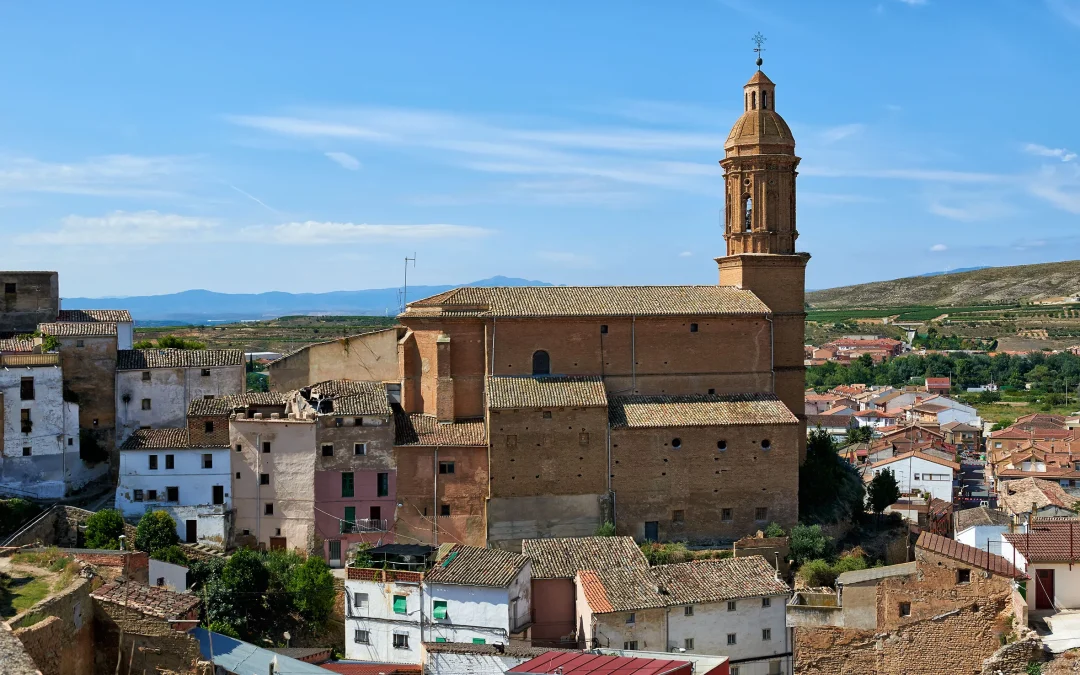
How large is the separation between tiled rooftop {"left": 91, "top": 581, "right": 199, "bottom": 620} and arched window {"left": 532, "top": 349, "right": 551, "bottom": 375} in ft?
55.5

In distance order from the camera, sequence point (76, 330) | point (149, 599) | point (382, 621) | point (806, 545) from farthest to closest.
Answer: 1. point (76, 330)
2. point (806, 545)
3. point (382, 621)
4. point (149, 599)

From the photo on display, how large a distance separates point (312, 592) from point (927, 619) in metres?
14.0

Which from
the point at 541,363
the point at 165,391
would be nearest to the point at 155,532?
the point at 165,391

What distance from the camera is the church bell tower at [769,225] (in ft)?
113

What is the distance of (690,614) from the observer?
24.0 meters

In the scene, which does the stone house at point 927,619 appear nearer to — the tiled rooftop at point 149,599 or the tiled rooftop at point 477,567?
the tiled rooftop at point 477,567

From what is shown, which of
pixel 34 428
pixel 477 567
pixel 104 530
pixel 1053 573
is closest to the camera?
pixel 1053 573

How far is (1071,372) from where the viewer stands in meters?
94.4

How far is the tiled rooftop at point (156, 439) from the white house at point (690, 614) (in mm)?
12256

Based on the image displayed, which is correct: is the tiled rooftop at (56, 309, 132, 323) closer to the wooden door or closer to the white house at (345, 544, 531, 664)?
the white house at (345, 544, 531, 664)

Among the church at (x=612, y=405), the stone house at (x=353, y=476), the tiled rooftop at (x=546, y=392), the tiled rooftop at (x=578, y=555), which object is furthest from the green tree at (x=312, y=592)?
the tiled rooftop at (x=546, y=392)

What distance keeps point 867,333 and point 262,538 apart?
359ft

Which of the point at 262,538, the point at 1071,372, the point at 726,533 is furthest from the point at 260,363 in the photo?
the point at 1071,372

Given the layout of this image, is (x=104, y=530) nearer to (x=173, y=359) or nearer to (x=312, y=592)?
(x=312, y=592)
